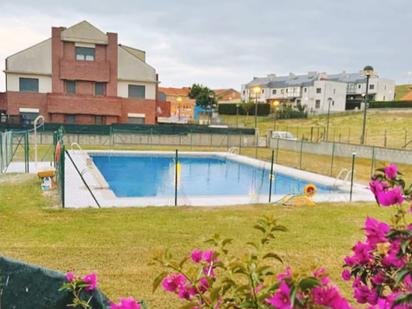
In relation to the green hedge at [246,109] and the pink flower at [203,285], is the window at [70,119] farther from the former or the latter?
the pink flower at [203,285]

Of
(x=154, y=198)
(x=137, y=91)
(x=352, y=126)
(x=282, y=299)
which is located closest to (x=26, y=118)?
(x=137, y=91)

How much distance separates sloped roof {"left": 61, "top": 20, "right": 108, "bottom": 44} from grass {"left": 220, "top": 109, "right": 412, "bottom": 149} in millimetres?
16576

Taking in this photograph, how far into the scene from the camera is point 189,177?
57.5 feet

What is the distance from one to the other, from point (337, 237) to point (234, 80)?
330 feet

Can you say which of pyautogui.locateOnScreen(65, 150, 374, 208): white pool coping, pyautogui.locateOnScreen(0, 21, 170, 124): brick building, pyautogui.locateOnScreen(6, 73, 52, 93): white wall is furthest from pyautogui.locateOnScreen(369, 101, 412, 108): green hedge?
pyautogui.locateOnScreen(6, 73, 52, 93): white wall

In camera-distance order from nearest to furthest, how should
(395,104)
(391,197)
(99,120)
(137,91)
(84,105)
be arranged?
(391,197) < (84,105) < (99,120) < (137,91) < (395,104)

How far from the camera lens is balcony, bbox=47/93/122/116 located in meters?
30.2

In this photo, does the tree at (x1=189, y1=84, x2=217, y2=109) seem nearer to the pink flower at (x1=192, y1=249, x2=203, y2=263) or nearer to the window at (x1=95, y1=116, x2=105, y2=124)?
the window at (x1=95, y1=116, x2=105, y2=124)

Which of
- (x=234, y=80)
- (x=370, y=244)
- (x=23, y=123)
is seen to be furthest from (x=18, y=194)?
(x=234, y=80)

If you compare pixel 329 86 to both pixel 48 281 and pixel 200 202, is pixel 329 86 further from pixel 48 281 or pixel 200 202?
pixel 48 281

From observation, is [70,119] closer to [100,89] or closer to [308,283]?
[100,89]

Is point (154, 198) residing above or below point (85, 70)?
below

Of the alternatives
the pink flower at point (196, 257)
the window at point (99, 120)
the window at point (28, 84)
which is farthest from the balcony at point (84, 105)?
the pink flower at point (196, 257)

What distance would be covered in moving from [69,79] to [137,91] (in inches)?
224
